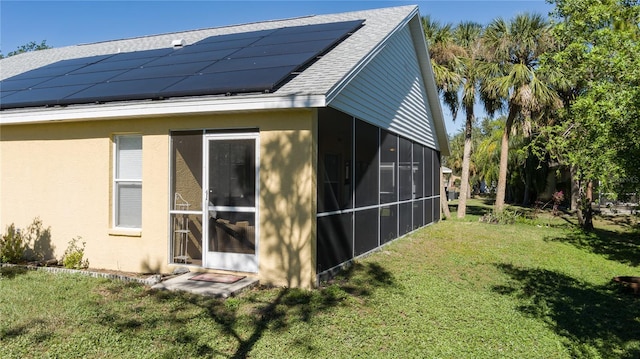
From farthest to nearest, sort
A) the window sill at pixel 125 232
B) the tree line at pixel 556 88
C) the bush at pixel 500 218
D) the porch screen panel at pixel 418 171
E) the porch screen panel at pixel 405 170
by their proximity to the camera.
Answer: the bush at pixel 500 218 < the porch screen panel at pixel 418 171 < the porch screen panel at pixel 405 170 < the tree line at pixel 556 88 < the window sill at pixel 125 232

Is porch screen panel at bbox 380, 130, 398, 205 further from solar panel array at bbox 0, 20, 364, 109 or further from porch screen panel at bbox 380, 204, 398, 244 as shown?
solar panel array at bbox 0, 20, 364, 109

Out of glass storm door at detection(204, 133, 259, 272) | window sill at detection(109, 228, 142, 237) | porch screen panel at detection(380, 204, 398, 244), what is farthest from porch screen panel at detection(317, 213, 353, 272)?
window sill at detection(109, 228, 142, 237)

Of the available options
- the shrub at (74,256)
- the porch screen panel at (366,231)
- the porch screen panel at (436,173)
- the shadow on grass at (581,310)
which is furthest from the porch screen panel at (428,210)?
the shrub at (74,256)

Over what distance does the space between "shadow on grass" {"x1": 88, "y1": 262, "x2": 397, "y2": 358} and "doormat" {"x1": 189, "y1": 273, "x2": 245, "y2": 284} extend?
0.46 m

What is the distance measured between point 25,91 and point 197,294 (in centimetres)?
610

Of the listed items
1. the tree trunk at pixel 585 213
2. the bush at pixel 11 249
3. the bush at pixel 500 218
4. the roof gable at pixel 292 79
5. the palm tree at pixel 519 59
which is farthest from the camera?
the bush at pixel 500 218

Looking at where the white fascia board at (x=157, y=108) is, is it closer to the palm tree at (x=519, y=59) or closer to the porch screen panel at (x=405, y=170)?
the porch screen panel at (x=405, y=170)

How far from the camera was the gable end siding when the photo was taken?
7941 mm

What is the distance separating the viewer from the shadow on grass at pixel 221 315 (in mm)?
4430

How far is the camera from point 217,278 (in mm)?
6570

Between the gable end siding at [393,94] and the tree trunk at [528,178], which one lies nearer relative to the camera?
the gable end siding at [393,94]

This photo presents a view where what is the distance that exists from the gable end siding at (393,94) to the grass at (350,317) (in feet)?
9.79

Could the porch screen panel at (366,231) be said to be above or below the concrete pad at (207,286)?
above

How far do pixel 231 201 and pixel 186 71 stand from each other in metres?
2.58
